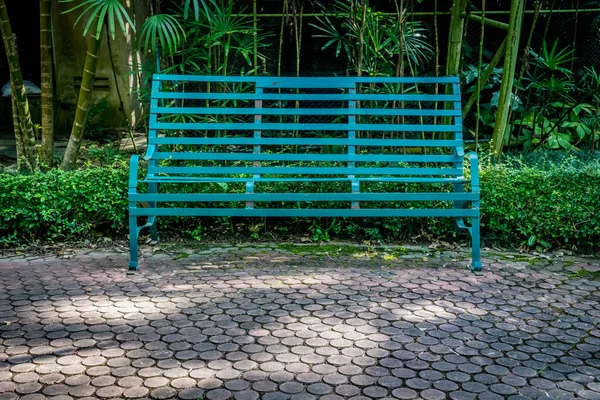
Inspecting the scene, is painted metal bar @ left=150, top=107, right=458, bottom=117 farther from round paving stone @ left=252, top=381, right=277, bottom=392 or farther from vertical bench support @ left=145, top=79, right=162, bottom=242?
round paving stone @ left=252, top=381, right=277, bottom=392

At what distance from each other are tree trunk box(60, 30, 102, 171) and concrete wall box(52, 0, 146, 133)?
8.90ft

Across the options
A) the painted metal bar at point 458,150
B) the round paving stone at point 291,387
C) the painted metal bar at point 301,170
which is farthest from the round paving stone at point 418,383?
the painted metal bar at point 301,170

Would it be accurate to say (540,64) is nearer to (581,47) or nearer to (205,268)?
(581,47)

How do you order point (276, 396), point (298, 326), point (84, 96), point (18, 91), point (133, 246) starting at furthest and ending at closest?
point (18, 91) → point (84, 96) → point (133, 246) → point (298, 326) → point (276, 396)

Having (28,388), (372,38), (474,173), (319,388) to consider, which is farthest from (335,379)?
(372,38)

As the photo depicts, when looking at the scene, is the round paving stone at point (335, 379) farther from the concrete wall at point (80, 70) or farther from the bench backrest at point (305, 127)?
the concrete wall at point (80, 70)

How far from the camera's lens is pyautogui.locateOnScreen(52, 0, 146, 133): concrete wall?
8.20 m

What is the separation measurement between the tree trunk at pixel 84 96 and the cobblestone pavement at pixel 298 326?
113 centimetres

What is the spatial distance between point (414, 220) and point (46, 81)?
2.96 meters

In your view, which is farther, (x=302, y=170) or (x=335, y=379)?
(x=302, y=170)

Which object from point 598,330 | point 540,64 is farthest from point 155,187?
point 540,64

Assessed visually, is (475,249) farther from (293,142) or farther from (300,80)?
(300,80)

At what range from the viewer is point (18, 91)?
536 cm

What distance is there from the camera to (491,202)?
4832mm
